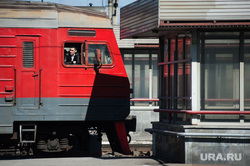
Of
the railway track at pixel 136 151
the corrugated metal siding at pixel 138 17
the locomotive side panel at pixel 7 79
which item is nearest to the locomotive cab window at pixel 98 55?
the corrugated metal siding at pixel 138 17

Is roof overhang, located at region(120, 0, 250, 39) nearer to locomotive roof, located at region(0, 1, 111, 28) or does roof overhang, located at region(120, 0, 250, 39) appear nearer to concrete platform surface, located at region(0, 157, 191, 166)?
locomotive roof, located at region(0, 1, 111, 28)

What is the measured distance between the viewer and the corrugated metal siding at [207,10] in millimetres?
10891

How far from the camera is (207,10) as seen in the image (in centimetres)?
1092

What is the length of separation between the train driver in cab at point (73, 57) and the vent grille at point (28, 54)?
0.91 metres

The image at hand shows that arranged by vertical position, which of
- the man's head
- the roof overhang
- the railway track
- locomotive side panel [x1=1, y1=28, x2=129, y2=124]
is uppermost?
the roof overhang

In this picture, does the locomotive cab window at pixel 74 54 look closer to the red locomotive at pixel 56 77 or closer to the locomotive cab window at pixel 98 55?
the red locomotive at pixel 56 77

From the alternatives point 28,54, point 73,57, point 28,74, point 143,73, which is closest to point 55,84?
point 28,74

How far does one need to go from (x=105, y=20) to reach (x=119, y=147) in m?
3.32

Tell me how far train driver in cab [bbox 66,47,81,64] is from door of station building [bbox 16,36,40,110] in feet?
2.69

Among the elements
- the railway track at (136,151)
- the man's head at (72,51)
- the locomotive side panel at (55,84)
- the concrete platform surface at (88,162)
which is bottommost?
the railway track at (136,151)

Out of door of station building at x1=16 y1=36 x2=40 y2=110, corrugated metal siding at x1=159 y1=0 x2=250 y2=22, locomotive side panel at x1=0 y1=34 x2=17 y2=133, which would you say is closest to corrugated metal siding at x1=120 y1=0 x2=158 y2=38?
corrugated metal siding at x1=159 y1=0 x2=250 y2=22

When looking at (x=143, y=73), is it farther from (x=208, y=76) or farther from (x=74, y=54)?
(x=208, y=76)

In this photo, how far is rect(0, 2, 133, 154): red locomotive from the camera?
42.5 feet

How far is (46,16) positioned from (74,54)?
118 cm
